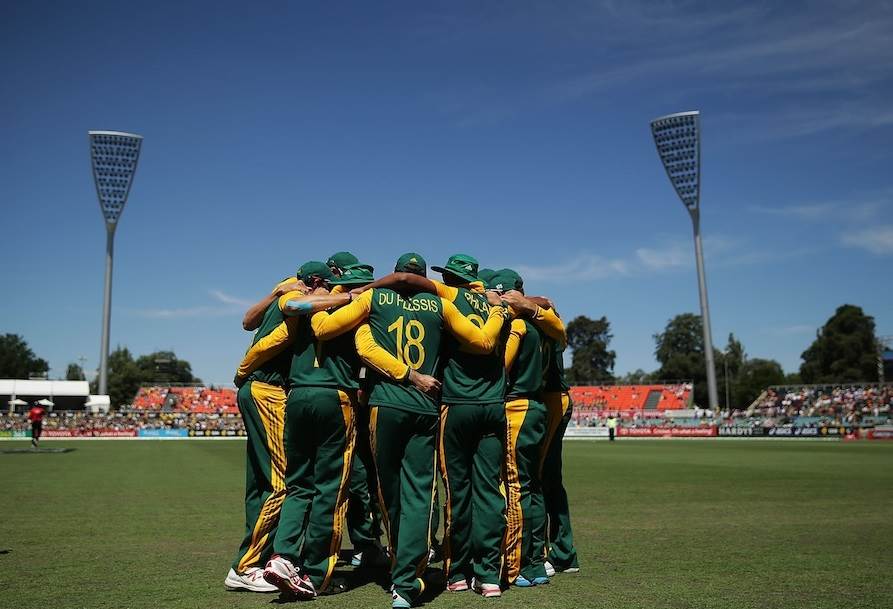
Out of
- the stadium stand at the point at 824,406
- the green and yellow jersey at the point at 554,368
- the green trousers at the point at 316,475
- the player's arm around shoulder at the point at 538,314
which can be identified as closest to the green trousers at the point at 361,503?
the green trousers at the point at 316,475

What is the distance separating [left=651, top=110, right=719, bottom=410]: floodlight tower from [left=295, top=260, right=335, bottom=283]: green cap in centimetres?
5506

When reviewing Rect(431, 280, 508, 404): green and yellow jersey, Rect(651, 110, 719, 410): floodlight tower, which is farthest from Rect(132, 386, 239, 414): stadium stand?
Rect(431, 280, 508, 404): green and yellow jersey

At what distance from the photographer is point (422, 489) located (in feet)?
18.5

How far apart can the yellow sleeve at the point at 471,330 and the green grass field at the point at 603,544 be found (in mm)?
1776

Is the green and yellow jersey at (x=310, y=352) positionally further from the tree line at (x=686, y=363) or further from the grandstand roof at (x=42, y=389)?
the tree line at (x=686, y=363)

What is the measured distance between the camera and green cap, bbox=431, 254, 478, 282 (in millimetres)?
6289

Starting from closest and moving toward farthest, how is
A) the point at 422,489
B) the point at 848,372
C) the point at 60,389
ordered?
the point at 422,489, the point at 60,389, the point at 848,372

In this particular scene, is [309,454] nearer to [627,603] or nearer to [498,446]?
[498,446]

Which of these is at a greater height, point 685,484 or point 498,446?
point 498,446

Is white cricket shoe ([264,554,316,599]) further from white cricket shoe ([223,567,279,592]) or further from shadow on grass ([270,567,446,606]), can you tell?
white cricket shoe ([223,567,279,592])

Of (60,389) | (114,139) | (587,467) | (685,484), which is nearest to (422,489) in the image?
(685,484)

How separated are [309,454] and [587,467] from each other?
1535 centimetres

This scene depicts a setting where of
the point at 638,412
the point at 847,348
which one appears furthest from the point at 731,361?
the point at 638,412

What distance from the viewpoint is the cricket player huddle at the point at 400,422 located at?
5.63 m
